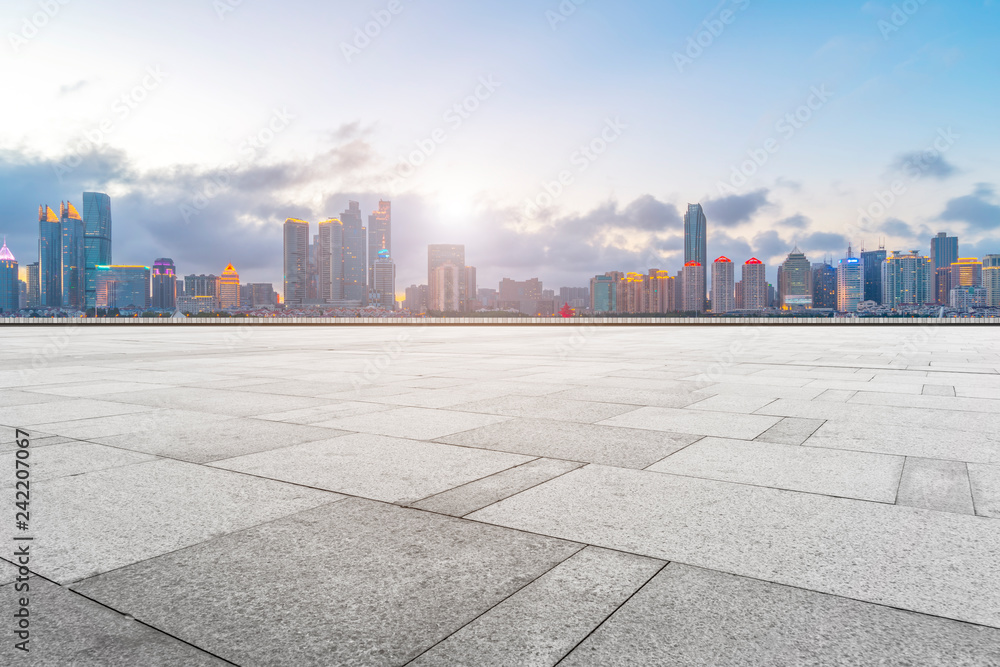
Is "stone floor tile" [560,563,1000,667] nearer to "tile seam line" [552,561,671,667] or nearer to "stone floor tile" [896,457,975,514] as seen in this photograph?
"tile seam line" [552,561,671,667]

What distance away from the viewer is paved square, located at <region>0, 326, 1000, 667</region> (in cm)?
258

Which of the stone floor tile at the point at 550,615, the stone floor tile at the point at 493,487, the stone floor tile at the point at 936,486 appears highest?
the stone floor tile at the point at 493,487

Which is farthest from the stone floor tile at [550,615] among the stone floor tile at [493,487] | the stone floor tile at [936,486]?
the stone floor tile at [936,486]

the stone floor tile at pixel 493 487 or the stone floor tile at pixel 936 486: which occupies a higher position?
the stone floor tile at pixel 493 487

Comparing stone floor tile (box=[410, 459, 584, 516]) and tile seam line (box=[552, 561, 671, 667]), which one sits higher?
stone floor tile (box=[410, 459, 584, 516])

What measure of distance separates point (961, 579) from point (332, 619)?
10.4ft

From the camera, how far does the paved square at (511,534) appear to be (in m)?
2.58

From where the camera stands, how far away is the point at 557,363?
15727 millimetres

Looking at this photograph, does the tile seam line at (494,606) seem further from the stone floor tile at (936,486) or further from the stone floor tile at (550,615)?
the stone floor tile at (936,486)

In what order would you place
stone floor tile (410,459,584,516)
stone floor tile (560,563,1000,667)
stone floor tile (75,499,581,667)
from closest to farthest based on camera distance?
stone floor tile (560,563,1000,667) < stone floor tile (75,499,581,667) < stone floor tile (410,459,584,516)

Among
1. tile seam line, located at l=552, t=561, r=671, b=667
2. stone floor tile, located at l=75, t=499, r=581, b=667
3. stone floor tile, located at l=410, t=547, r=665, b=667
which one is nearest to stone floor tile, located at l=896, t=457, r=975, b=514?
tile seam line, located at l=552, t=561, r=671, b=667

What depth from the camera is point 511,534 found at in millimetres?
3768

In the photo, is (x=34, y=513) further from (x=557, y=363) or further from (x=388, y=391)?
(x=557, y=363)

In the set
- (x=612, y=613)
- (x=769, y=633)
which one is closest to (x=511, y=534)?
(x=612, y=613)
